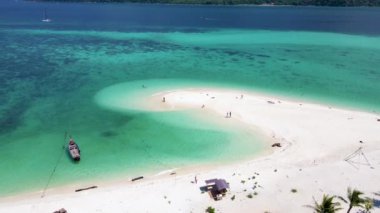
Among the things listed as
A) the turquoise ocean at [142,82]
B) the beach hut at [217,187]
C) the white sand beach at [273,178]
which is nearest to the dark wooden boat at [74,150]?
the turquoise ocean at [142,82]

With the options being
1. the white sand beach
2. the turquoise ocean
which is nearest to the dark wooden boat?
the turquoise ocean

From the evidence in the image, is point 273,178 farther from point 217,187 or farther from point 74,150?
point 74,150

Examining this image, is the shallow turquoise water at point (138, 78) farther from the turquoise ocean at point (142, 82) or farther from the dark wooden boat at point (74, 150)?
the dark wooden boat at point (74, 150)

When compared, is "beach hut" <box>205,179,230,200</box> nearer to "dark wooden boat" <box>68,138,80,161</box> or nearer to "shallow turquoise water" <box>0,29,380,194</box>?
"shallow turquoise water" <box>0,29,380,194</box>

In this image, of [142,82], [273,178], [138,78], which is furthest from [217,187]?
[138,78]

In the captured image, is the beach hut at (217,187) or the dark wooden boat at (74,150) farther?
the dark wooden boat at (74,150)

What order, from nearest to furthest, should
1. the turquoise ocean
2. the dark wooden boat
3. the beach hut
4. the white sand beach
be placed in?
1. the white sand beach
2. the beach hut
3. the dark wooden boat
4. the turquoise ocean
